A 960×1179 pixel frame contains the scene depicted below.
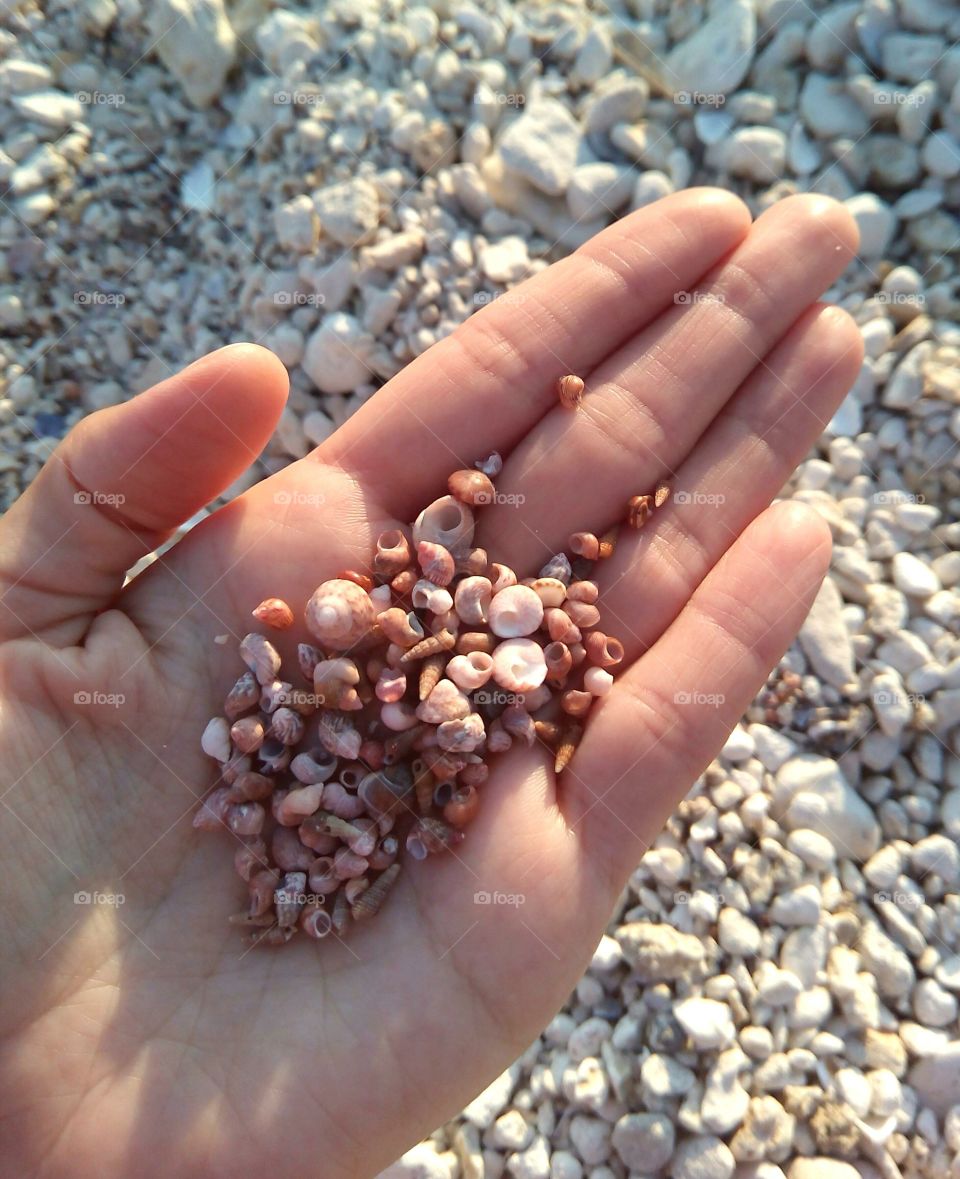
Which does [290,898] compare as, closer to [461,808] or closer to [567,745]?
[461,808]

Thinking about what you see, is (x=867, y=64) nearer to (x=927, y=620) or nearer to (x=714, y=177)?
(x=714, y=177)

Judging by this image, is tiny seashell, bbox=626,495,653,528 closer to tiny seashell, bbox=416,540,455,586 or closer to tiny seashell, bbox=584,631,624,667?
tiny seashell, bbox=584,631,624,667

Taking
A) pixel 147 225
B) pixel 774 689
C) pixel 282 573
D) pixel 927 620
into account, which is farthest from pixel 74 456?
pixel 927 620

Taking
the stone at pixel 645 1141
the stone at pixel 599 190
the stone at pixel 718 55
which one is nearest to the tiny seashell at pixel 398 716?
the stone at pixel 645 1141

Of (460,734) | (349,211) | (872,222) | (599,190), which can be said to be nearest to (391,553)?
(460,734)

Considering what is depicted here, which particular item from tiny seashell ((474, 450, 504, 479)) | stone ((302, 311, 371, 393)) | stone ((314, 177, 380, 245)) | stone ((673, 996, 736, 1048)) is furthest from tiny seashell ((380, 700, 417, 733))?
stone ((314, 177, 380, 245))

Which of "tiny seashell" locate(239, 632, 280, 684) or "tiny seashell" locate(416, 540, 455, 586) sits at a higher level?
"tiny seashell" locate(416, 540, 455, 586)
